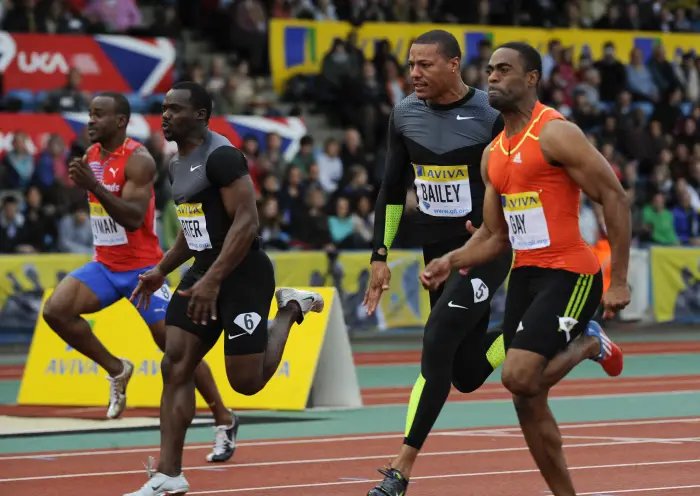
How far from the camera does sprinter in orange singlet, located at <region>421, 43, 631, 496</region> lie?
7.09m

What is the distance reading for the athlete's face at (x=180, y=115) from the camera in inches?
332

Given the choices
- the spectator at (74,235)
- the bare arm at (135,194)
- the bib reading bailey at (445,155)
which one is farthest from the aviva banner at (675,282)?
the bib reading bailey at (445,155)

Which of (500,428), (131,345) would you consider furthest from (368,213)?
(500,428)

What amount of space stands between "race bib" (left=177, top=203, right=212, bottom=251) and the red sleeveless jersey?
2.61 metres

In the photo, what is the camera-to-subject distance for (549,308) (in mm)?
7180

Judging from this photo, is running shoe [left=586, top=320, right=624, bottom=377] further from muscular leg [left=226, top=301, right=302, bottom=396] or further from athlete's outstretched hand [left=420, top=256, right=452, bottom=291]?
muscular leg [left=226, top=301, right=302, bottom=396]

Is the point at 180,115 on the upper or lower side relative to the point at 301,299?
upper

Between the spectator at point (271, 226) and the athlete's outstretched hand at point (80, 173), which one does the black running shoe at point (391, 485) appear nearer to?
the athlete's outstretched hand at point (80, 173)

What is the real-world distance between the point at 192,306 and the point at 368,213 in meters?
13.5

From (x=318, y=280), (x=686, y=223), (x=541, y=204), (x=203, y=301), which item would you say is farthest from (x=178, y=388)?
(x=686, y=223)

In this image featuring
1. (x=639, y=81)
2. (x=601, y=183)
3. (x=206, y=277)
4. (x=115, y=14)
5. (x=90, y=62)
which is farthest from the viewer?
(x=639, y=81)

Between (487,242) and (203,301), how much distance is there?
1.57 m

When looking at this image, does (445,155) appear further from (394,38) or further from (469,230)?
(394,38)

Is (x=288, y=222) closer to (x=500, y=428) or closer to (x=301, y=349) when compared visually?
(x=301, y=349)
